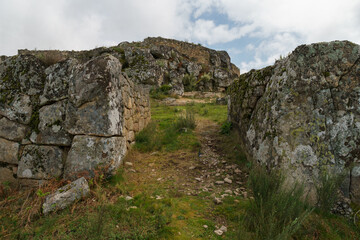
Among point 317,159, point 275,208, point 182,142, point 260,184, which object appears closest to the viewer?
point 275,208

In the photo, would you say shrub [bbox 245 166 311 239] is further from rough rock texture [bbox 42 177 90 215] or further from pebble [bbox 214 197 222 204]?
rough rock texture [bbox 42 177 90 215]

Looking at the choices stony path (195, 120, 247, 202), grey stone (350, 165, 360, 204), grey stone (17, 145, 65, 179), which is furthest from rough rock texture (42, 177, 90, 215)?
grey stone (350, 165, 360, 204)

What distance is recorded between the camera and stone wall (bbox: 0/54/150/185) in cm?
335

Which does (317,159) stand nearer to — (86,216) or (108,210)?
(108,210)

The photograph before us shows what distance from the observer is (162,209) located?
2.53 m

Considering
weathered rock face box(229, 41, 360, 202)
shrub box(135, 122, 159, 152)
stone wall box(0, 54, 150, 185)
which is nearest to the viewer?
weathered rock face box(229, 41, 360, 202)

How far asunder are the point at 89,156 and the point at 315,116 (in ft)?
11.8

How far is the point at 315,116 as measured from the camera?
117 inches

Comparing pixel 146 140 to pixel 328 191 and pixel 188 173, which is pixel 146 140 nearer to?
pixel 188 173

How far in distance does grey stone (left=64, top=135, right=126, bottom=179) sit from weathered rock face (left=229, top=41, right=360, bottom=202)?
254cm

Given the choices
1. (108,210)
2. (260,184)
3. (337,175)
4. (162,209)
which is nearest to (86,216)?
(108,210)

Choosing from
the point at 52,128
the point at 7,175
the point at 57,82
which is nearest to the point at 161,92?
the point at 57,82

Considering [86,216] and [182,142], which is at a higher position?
[182,142]

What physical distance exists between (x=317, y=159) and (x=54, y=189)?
382 centimetres
